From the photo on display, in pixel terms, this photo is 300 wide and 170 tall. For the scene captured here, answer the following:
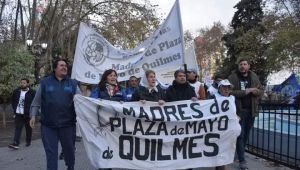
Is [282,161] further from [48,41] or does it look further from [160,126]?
[48,41]

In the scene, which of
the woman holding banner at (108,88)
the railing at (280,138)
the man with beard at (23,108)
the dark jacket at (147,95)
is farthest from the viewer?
the man with beard at (23,108)

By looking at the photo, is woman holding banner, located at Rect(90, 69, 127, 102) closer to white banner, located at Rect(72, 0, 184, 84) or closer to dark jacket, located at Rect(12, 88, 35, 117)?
white banner, located at Rect(72, 0, 184, 84)

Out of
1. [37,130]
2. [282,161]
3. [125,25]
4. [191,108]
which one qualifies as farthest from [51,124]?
[125,25]

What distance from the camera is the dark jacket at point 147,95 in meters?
7.82

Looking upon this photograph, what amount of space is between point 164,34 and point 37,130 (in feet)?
35.9

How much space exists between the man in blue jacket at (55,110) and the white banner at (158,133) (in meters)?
0.16

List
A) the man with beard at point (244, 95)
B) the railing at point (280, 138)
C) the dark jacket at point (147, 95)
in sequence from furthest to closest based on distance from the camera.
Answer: the railing at point (280, 138) < the man with beard at point (244, 95) < the dark jacket at point (147, 95)

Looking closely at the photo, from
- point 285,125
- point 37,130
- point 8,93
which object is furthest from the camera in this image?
point 8,93

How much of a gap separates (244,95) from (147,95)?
1.87 metres

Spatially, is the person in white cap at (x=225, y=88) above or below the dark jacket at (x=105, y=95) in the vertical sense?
above

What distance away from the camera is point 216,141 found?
7738mm

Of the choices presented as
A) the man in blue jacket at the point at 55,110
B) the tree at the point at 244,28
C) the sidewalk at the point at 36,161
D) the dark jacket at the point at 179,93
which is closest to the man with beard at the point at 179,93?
the dark jacket at the point at 179,93

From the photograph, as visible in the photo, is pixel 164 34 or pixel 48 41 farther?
pixel 48 41

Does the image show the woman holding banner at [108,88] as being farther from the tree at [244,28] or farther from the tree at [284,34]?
the tree at [244,28]
